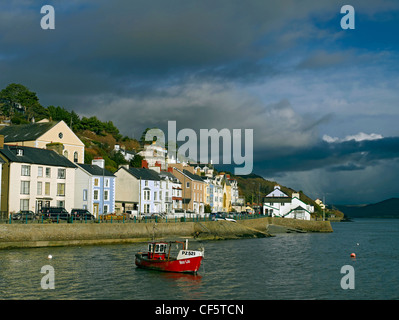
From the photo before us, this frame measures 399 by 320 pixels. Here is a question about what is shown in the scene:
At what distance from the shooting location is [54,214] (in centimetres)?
5994

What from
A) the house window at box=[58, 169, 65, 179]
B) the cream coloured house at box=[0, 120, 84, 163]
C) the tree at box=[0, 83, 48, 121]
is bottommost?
the house window at box=[58, 169, 65, 179]

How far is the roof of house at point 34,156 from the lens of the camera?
65.1 m

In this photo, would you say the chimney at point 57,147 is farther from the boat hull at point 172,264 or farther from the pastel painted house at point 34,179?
the boat hull at point 172,264

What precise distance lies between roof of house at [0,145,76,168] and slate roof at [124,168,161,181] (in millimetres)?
18547

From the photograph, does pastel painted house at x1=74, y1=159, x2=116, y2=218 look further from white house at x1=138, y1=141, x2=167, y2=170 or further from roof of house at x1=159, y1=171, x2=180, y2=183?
white house at x1=138, y1=141, x2=167, y2=170

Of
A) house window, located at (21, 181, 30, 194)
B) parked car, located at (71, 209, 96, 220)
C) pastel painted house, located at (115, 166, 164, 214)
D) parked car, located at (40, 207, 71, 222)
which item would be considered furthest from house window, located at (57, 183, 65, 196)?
pastel painted house, located at (115, 166, 164, 214)

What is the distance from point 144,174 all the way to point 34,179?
29.5 m

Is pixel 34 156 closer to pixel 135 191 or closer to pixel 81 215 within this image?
pixel 81 215

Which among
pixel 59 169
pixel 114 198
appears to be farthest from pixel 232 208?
pixel 59 169

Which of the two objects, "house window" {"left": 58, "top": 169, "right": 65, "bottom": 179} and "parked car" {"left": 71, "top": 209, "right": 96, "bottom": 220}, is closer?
"parked car" {"left": 71, "top": 209, "right": 96, "bottom": 220}

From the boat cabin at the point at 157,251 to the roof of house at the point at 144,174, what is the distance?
155ft

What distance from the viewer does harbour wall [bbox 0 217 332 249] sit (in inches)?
1980
